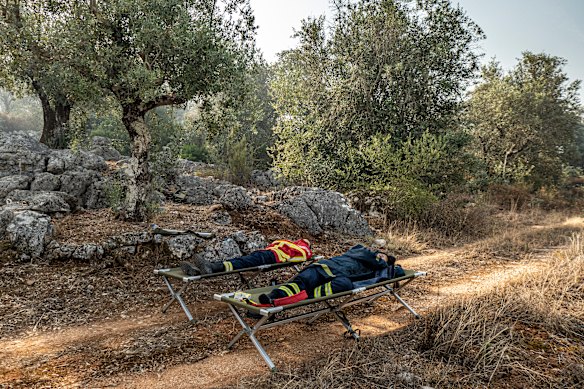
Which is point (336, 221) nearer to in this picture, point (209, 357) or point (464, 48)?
point (209, 357)

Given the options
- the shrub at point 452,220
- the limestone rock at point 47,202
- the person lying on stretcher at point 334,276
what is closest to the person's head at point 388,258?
the person lying on stretcher at point 334,276

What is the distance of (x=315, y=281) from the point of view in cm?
411

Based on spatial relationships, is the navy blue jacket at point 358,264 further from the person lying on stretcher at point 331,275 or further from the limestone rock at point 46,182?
the limestone rock at point 46,182

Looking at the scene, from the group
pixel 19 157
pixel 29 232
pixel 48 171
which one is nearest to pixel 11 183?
pixel 48 171

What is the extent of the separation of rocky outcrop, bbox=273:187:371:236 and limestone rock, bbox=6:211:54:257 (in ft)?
15.8

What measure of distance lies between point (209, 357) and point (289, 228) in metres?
5.00

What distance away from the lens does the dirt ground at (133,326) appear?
11.0 ft

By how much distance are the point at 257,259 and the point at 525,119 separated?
21434mm

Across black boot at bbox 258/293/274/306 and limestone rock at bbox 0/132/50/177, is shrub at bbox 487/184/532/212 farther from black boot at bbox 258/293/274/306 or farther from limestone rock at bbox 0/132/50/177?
limestone rock at bbox 0/132/50/177

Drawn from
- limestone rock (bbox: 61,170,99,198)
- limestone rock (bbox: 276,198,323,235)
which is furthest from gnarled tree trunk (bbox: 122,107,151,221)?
limestone rock (bbox: 276,198,323,235)

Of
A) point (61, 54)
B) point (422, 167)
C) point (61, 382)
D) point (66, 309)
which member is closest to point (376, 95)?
point (422, 167)

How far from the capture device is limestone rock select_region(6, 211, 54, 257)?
5.62 metres

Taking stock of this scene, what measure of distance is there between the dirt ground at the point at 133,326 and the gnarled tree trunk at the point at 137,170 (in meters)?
0.36

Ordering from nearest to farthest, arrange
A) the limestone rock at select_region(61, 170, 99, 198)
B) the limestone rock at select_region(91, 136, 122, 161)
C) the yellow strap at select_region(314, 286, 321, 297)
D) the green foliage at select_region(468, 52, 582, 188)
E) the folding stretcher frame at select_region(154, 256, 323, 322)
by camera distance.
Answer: the yellow strap at select_region(314, 286, 321, 297), the folding stretcher frame at select_region(154, 256, 323, 322), the limestone rock at select_region(61, 170, 99, 198), the limestone rock at select_region(91, 136, 122, 161), the green foliage at select_region(468, 52, 582, 188)
